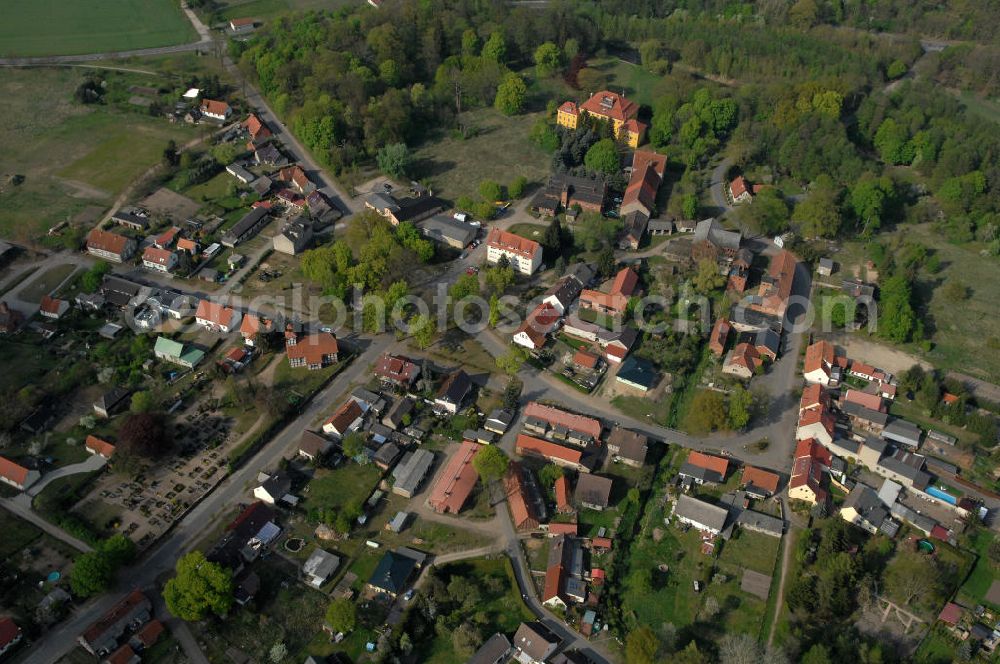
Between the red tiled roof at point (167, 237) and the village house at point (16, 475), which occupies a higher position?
Result: the village house at point (16, 475)

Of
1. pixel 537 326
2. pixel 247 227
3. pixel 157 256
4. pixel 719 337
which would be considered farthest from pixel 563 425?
pixel 157 256

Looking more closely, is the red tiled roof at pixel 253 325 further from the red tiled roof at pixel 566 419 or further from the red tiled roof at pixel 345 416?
the red tiled roof at pixel 566 419

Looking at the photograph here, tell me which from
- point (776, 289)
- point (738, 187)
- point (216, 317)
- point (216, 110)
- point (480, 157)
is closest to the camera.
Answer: point (216, 317)

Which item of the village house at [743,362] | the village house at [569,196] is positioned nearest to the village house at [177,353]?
the village house at [569,196]

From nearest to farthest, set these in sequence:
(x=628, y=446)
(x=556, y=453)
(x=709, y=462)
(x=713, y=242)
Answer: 1. (x=709, y=462)
2. (x=556, y=453)
3. (x=628, y=446)
4. (x=713, y=242)

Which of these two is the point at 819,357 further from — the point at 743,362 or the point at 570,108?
the point at 570,108

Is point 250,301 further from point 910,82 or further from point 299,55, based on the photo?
point 910,82

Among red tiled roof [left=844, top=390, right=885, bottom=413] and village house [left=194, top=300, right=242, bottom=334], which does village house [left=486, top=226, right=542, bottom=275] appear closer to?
village house [left=194, top=300, right=242, bottom=334]

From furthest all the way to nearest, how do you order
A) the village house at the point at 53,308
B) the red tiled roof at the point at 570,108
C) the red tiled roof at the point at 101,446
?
1. the red tiled roof at the point at 570,108
2. the village house at the point at 53,308
3. the red tiled roof at the point at 101,446
